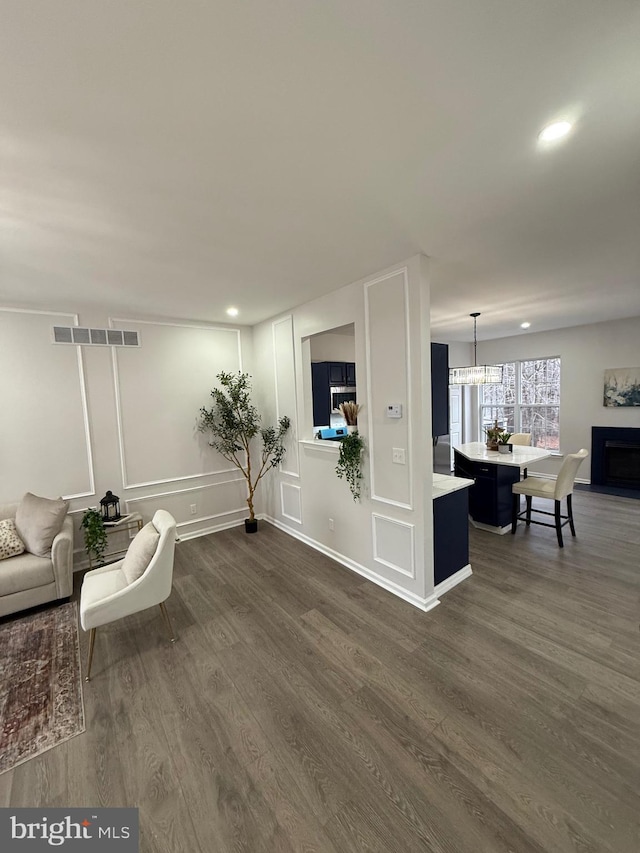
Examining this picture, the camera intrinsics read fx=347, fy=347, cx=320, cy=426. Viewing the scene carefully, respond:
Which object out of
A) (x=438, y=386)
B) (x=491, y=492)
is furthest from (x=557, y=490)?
(x=438, y=386)

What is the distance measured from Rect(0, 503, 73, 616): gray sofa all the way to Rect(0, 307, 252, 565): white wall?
2.57ft

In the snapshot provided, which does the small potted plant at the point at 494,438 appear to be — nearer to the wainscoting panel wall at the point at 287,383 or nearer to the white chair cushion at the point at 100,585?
the wainscoting panel wall at the point at 287,383

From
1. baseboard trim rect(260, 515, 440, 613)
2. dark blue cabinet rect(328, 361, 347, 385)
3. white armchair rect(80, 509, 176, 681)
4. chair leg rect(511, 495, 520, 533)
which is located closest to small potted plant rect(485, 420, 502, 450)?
chair leg rect(511, 495, 520, 533)

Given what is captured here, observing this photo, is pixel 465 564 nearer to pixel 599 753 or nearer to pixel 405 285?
pixel 599 753

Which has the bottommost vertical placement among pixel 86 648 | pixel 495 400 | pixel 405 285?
pixel 86 648

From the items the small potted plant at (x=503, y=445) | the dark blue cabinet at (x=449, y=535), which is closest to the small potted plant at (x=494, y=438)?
the small potted plant at (x=503, y=445)

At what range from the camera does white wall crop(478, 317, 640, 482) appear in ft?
19.0

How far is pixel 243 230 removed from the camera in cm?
224

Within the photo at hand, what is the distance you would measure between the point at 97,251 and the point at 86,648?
9.50 feet

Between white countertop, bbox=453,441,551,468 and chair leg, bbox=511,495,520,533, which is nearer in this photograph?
white countertop, bbox=453,441,551,468

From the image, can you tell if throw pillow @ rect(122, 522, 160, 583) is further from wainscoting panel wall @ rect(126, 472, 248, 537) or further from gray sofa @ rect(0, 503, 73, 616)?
wainscoting panel wall @ rect(126, 472, 248, 537)

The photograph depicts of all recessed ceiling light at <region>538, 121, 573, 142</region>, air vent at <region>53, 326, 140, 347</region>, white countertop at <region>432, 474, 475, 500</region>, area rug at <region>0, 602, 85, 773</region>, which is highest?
recessed ceiling light at <region>538, 121, 573, 142</region>

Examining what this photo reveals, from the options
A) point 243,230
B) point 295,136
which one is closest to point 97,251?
point 243,230

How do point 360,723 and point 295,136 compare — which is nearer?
point 295,136
